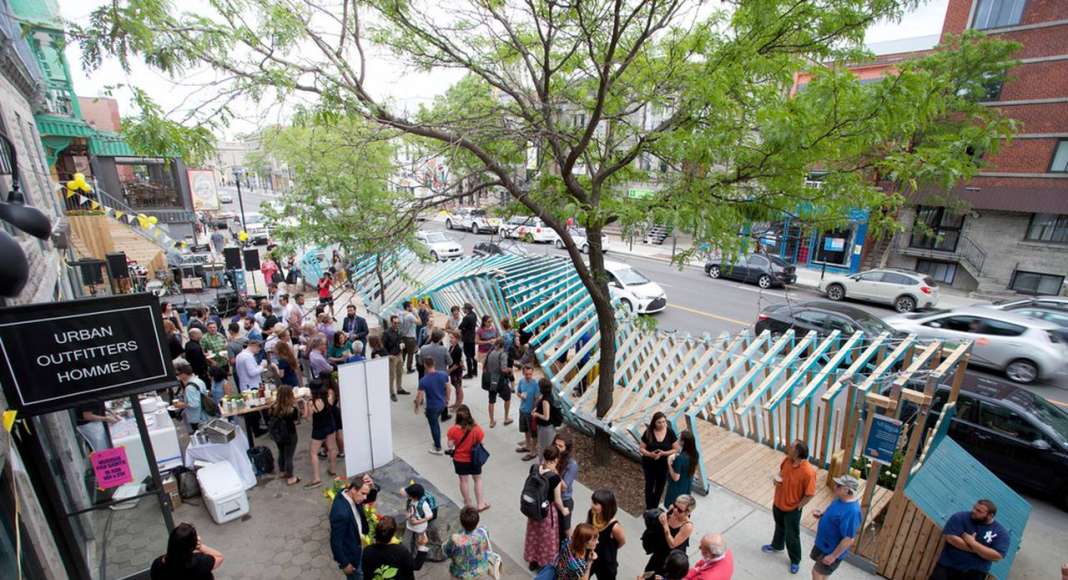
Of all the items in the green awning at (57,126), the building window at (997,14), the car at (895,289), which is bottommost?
the car at (895,289)

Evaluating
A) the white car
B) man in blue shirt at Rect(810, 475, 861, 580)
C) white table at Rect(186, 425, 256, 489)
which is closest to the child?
white table at Rect(186, 425, 256, 489)

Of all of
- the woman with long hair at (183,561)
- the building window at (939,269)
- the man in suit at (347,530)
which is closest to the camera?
the woman with long hair at (183,561)

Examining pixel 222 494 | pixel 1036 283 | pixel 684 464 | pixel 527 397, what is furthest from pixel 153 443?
pixel 1036 283

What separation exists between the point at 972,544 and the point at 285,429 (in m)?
7.89

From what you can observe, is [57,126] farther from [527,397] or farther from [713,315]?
[713,315]

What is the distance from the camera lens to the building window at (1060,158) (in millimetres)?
19203

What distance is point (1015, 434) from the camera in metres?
6.95

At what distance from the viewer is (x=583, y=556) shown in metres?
4.36

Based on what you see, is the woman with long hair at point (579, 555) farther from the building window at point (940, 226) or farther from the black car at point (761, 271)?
the building window at point (940, 226)

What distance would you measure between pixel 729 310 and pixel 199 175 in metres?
27.0

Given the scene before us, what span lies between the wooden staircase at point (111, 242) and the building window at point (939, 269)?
1278 inches

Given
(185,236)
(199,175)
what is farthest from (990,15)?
(185,236)

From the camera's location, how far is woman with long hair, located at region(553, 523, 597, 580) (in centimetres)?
429

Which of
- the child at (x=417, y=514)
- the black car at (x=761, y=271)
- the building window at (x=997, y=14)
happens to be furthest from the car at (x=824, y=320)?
the building window at (x=997, y=14)
